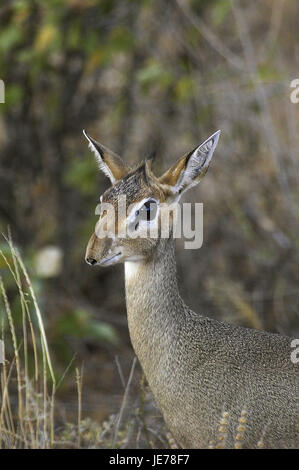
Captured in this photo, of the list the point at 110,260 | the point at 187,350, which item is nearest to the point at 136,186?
the point at 110,260

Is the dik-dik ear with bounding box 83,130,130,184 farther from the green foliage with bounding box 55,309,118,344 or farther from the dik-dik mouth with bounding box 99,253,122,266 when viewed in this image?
the green foliage with bounding box 55,309,118,344

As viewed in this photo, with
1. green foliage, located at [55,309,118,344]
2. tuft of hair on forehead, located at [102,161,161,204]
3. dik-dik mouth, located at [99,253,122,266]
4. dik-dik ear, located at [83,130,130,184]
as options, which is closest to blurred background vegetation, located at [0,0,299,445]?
green foliage, located at [55,309,118,344]

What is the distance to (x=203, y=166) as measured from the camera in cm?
311

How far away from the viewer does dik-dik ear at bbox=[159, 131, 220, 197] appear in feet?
10.0

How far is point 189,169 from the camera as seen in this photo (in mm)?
3111

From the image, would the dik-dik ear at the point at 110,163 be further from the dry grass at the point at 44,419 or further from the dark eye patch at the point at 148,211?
the dry grass at the point at 44,419

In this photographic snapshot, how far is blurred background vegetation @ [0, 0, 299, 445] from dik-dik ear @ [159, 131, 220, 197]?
94.7 inches

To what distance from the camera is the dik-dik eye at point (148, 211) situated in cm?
303

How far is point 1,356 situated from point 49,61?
A: 3388 mm

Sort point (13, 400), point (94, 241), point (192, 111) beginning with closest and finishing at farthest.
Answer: point (94, 241), point (13, 400), point (192, 111)
